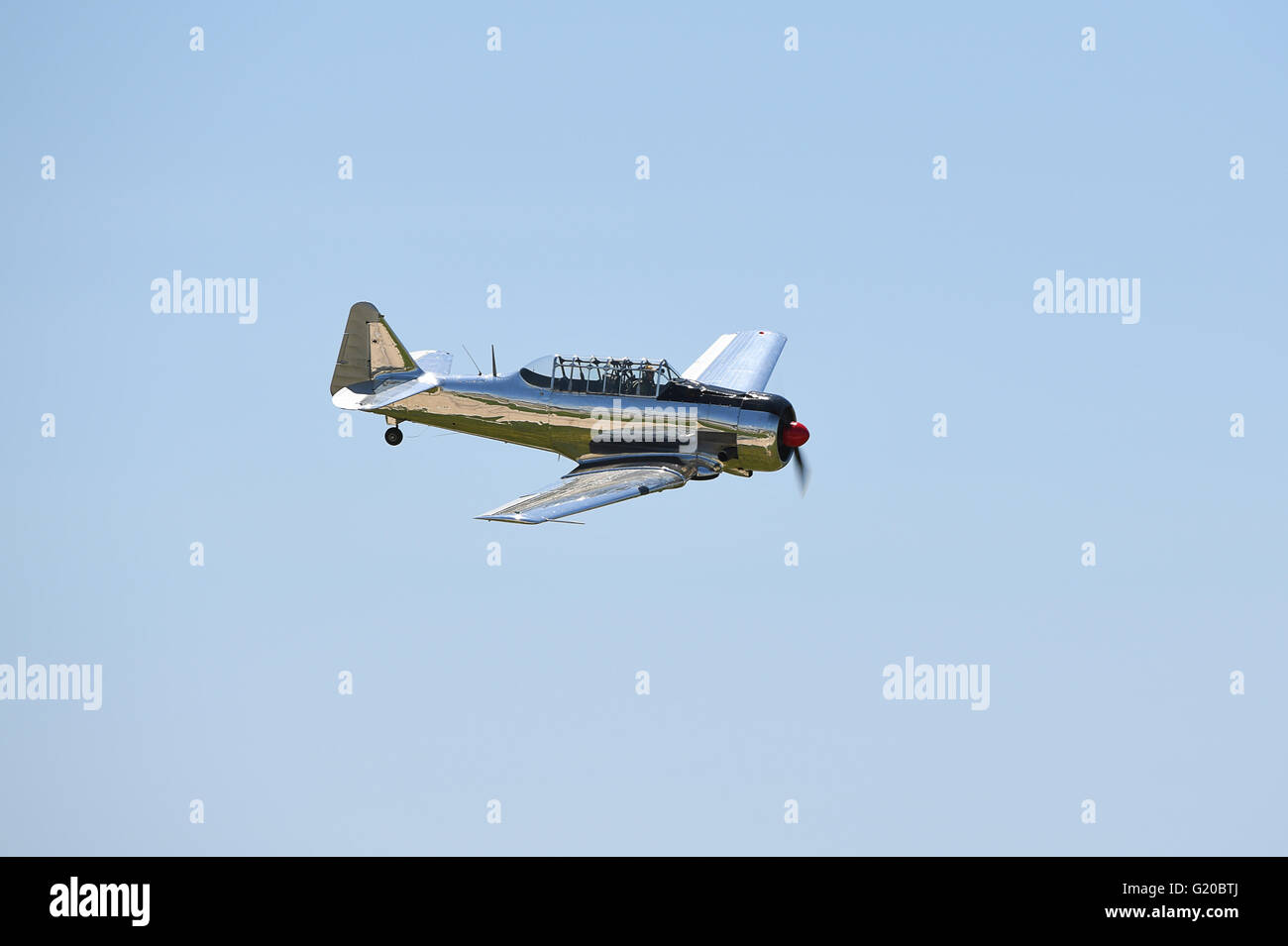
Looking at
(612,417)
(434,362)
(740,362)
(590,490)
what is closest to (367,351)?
(434,362)

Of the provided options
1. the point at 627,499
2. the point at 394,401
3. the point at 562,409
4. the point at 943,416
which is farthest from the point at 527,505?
the point at 943,416

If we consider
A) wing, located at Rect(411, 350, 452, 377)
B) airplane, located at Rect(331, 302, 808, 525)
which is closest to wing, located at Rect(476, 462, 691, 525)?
airplane, located at Rect(331, 302, 808, 525)

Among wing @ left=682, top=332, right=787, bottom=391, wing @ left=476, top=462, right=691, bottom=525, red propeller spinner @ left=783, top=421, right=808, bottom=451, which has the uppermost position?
wing @ left=682, top=332, right=787, bottom=391

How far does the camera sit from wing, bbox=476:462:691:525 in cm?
3172

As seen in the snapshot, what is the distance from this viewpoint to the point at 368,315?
129 feet

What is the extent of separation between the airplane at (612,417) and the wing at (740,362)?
2.17 ft

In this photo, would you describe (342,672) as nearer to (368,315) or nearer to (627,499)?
(627,499)

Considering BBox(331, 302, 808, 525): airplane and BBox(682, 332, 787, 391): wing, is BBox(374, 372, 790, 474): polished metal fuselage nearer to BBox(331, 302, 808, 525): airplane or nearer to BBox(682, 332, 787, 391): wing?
BBox(331, 302, 808, 525): airplane

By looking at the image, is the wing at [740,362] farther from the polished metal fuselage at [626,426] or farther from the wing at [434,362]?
the wing at [434,362]

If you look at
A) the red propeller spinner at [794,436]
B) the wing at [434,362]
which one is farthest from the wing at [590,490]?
the wing at [434,362]

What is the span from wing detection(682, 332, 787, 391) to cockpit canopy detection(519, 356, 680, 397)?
242cm

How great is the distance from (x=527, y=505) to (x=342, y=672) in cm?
526

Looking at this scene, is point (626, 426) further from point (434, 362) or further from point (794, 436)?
point (434, 362)

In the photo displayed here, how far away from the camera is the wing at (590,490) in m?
31.7
